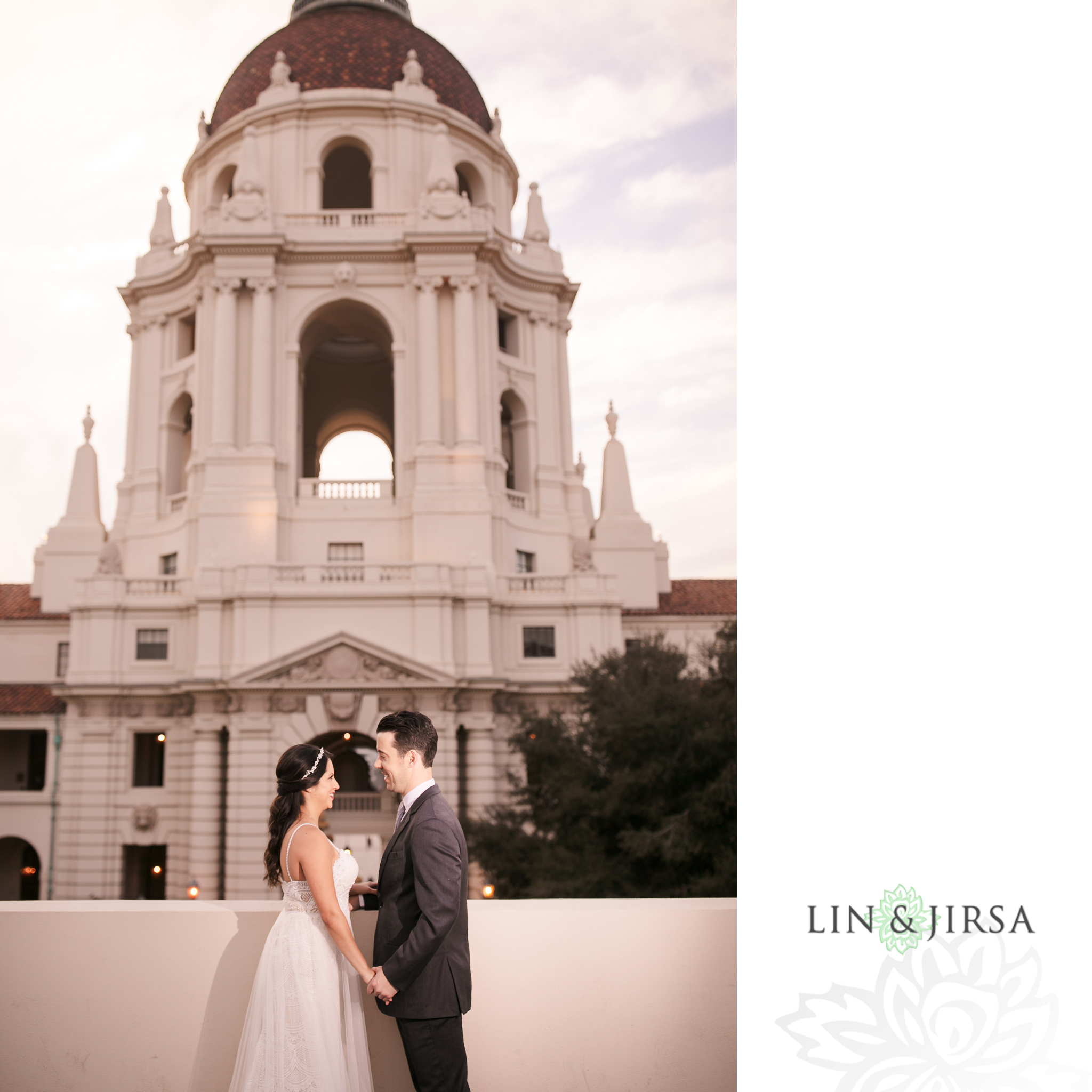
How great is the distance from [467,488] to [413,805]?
2809 centimetres

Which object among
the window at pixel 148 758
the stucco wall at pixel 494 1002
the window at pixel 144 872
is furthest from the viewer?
the window at pixel 148 758

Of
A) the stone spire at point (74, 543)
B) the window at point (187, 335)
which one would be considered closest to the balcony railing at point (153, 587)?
the stone spire at point (74, 543)

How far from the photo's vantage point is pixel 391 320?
3447cm

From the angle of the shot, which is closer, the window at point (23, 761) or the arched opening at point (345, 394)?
the window at point (23, 761)

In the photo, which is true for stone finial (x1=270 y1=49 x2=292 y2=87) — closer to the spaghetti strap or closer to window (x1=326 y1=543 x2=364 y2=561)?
window (x1=326 y1=543 x2=364 y2=561)

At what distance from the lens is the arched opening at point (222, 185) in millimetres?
37769

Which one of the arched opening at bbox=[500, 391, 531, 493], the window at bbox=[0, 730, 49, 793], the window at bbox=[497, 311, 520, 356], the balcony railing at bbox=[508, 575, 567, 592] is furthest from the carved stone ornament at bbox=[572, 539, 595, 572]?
the window at bbox=[0, 730, 49, 793]

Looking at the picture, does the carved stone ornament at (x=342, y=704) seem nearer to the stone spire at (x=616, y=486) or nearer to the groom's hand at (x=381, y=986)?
the stone spire at (x=616, y=486)

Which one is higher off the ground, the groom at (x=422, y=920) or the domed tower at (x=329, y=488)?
the domed tower at (x=329, y=488)

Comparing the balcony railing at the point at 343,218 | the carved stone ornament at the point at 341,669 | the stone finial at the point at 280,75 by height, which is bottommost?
the carved stone ornament at the point at 341,669

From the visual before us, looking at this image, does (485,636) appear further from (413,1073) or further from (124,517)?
(413,1073)

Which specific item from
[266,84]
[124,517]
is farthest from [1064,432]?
[266,84]

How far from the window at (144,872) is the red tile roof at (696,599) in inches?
652

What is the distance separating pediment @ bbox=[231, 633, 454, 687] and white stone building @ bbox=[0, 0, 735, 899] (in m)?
0.07
